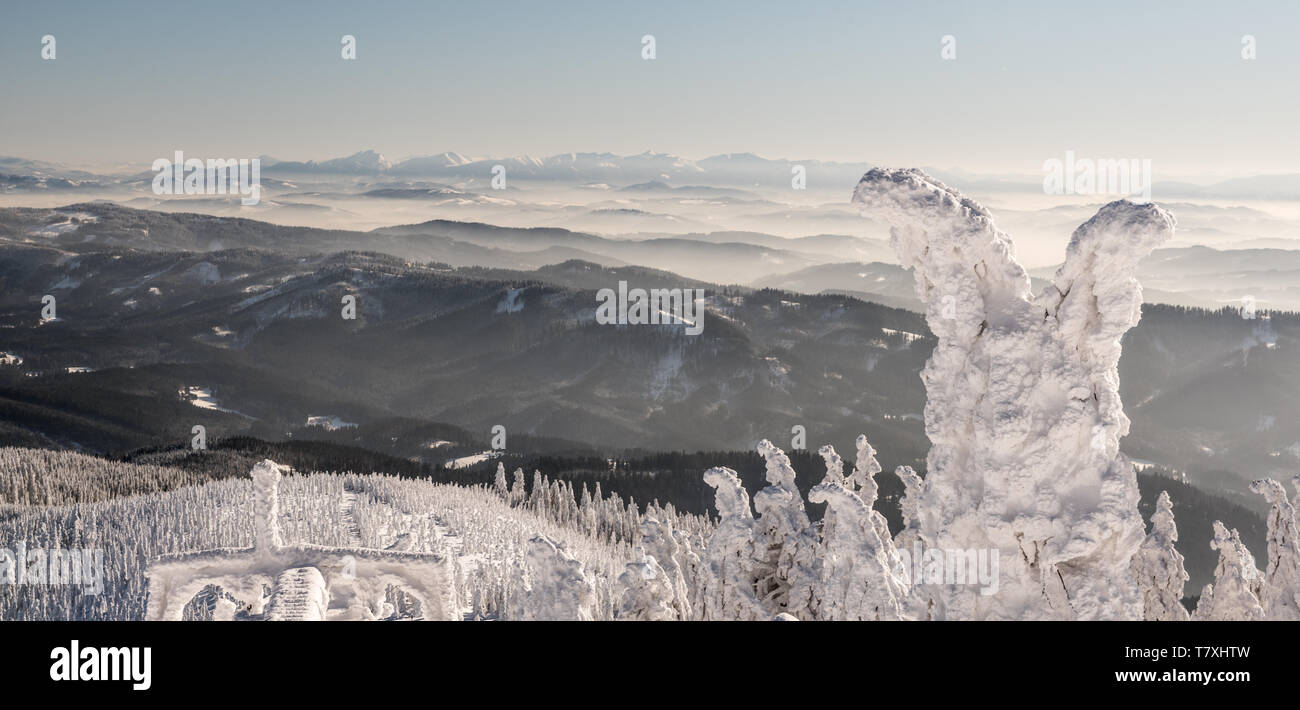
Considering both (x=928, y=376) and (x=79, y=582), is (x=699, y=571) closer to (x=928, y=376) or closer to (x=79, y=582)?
(x=928, y=376)

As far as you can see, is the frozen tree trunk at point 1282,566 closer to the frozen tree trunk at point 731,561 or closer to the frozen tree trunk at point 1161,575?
the frozen tree trunk at point 1161,575

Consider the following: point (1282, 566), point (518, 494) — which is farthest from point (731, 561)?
point (518, 494)

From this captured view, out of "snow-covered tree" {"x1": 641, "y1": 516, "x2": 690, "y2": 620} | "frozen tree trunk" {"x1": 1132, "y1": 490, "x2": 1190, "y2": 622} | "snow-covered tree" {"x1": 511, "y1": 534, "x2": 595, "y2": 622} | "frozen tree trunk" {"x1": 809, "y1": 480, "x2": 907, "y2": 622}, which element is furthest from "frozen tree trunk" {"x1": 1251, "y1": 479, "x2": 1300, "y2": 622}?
"snow-covered tree" {"x1": 511, "y1": 534, "x2": 595, "y2": 622}

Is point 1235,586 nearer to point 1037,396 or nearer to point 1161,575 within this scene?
point 1161,575

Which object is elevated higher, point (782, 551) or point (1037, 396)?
point (1037, 396)

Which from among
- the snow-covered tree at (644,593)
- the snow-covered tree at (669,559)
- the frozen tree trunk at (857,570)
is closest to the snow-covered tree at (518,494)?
the snow-covered tree at (669,559)

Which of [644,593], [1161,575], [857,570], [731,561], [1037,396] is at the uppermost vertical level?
[1037,396]

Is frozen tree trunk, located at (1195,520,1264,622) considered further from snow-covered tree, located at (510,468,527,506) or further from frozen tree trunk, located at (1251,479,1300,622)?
snow-covered tree, located at (510,468,527,506)
